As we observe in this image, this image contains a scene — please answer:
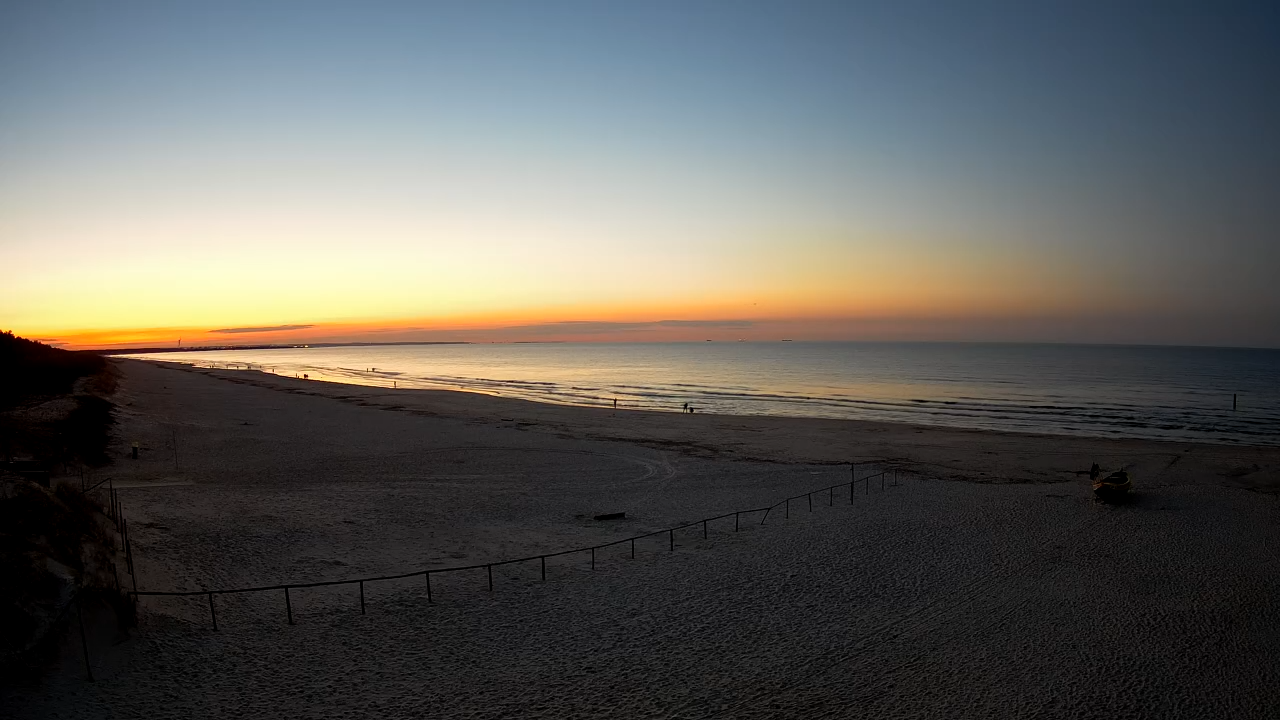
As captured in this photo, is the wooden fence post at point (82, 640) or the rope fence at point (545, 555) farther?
the rope fence at point (545, 555)

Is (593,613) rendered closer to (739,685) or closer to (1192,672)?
(739,685)

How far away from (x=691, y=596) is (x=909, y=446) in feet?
90.4

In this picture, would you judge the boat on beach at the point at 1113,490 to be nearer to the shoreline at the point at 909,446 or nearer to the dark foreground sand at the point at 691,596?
the dark foreground sand at the point at 691,596

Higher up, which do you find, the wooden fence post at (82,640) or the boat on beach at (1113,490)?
the wooden fence post at (82,640)

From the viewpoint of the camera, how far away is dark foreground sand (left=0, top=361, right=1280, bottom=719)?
12109 mm

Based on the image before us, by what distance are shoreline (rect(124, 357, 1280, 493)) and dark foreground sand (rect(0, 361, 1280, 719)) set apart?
2.42 feet

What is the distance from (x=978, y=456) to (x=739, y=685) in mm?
29391

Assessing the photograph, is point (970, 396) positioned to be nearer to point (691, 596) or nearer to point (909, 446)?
point (909, 446)

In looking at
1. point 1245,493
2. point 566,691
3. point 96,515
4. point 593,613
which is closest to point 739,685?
point 566,691

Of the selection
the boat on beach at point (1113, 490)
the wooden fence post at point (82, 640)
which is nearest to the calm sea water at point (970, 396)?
the boat on beach at point (1113, 490)

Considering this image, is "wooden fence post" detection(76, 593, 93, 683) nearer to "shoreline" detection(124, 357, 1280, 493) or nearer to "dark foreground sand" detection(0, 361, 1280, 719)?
"dark foreground sand" detection(0, 361, 1280, 719)

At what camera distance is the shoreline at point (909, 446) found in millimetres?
32562

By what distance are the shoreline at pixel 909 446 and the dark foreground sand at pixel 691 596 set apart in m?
0.74

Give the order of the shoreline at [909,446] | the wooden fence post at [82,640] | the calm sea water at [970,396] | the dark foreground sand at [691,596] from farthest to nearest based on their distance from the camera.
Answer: the calm sea water at [970,396], the shoreline at [909,446], the dark foreground sand at [691,596], the wooden fence post at [82,640]
